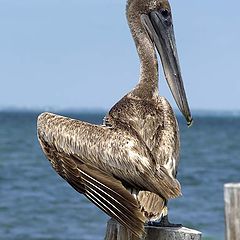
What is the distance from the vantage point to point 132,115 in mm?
5871

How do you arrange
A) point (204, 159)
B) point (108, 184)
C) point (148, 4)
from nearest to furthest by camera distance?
point (108, 184), point (148, 4), point (204, 159)

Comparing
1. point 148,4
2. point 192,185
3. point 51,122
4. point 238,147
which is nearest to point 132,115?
point 51,122

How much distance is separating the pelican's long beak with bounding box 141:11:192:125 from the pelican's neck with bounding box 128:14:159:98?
2.0 inches

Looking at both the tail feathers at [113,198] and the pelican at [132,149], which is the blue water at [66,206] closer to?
the pelican at [132,149]

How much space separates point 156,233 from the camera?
4.95m

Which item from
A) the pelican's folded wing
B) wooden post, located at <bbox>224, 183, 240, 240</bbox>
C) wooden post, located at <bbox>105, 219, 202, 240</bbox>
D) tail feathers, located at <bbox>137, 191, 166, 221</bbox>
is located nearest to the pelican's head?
the pelican's folded wing

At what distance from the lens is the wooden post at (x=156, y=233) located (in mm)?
4758

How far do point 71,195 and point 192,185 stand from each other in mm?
5003

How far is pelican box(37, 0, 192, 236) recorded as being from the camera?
5.37m

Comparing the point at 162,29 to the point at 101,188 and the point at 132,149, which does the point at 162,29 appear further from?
the point at 101,188

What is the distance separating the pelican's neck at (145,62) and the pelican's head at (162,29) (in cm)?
3

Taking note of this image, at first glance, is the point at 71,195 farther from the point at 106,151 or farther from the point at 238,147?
the point at 238,147

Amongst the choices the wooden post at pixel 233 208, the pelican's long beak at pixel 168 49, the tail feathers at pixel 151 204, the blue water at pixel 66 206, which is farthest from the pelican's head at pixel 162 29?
the blue water at pixel 66 206

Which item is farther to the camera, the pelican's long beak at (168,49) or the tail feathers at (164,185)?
the pelican's long beak at (168,49)
